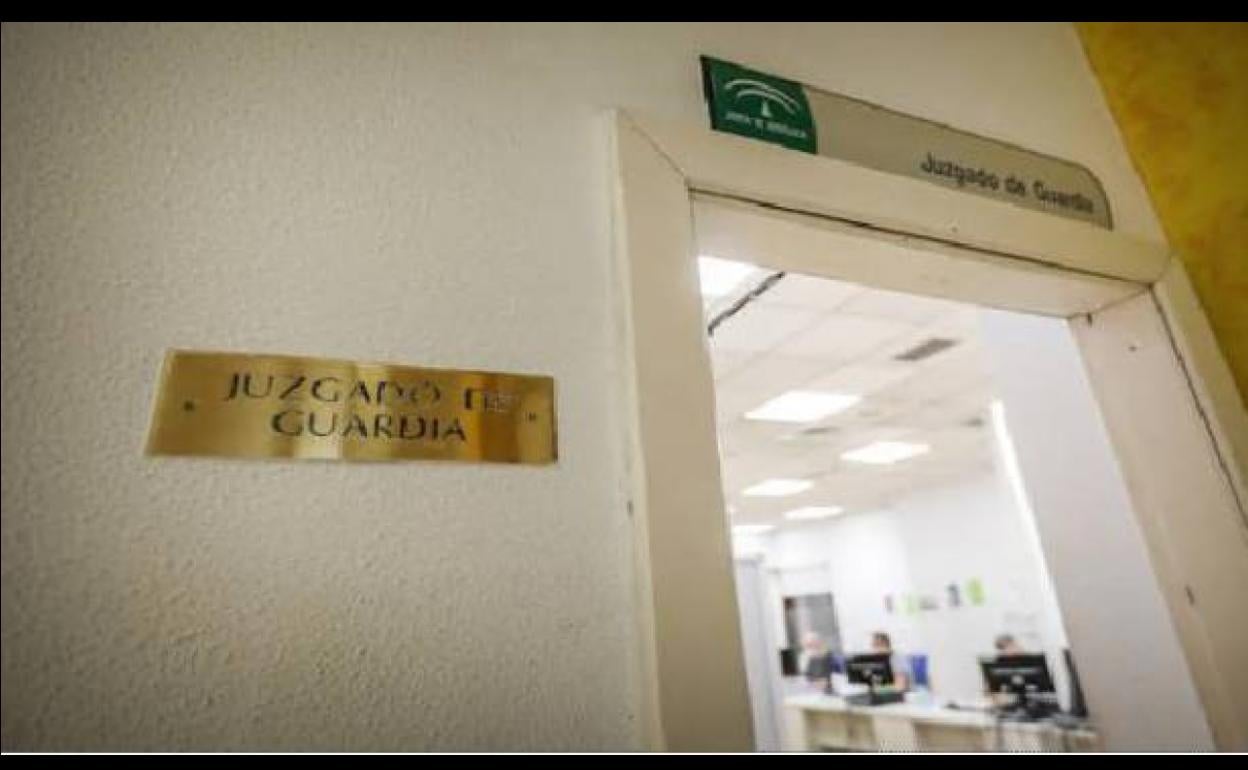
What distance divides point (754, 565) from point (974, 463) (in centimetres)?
302

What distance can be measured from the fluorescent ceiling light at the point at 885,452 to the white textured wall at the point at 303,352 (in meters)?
6.65

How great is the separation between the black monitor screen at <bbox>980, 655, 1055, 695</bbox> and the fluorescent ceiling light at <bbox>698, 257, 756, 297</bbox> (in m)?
4.22

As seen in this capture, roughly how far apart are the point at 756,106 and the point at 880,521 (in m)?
10.9

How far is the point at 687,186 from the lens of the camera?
1.08 meters

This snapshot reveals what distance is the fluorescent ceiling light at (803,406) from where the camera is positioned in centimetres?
535

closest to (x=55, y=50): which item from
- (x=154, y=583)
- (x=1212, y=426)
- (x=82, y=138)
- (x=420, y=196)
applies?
(x=82, y=138)

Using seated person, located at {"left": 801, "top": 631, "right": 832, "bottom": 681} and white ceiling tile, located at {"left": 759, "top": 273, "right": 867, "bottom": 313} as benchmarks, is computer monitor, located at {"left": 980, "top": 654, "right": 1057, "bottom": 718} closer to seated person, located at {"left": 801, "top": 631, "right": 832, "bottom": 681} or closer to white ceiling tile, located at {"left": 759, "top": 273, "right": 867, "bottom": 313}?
seated person, located at {"left": 801, "top": 631, "right": 832, "bottom": 681}

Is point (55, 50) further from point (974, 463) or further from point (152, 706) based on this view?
point (974, 463)

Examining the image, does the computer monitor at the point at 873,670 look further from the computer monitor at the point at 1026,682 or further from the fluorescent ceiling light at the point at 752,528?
the fluorescent ceiling light at the point at 752,528

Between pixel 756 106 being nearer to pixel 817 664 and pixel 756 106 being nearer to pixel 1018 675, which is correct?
pixel 1018 675

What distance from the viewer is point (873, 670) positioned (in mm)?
7066

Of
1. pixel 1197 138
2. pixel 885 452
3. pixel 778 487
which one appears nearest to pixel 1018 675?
pixel 885 452

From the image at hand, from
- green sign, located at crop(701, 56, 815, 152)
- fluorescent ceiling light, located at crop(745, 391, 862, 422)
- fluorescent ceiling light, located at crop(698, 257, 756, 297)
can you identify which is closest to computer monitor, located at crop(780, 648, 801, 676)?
fluorescent ceiling light, located at crop(745, 391, 862, 422)

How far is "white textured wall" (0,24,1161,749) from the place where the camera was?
0.66 metres
